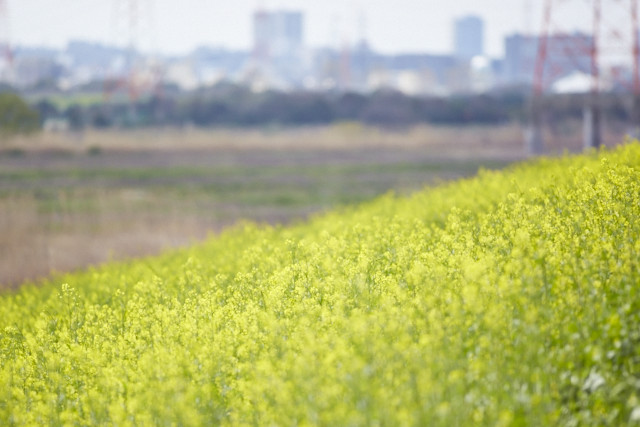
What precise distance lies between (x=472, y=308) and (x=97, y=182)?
3256cm

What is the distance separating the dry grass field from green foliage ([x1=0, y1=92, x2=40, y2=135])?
32.7 inches

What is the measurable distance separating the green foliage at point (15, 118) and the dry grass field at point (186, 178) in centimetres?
83

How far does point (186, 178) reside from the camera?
37.2 m

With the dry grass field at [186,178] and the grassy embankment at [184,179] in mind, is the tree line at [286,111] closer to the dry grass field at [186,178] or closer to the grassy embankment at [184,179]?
the dry grass field at [186,178]

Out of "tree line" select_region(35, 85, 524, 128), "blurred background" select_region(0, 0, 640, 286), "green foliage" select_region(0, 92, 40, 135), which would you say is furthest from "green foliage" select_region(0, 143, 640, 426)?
"tree line" select_region(35, 85, 524, 128)

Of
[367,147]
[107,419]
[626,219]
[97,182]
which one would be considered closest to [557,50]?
[367,147]

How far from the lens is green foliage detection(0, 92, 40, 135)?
→ 4525 centimetres

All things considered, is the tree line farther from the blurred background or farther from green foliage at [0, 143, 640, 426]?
green foliage at [0, 143, 640, 426]

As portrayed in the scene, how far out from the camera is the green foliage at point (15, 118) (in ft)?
148

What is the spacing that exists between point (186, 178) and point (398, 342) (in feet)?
109

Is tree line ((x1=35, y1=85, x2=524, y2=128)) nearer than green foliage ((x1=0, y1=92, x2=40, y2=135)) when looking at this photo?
No

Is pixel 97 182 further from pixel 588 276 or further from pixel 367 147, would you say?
pixel 588 276

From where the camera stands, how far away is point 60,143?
45625mm

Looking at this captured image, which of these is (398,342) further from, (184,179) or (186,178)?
(186,178)
